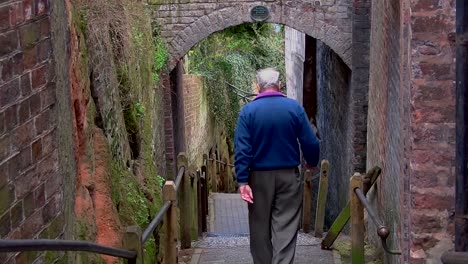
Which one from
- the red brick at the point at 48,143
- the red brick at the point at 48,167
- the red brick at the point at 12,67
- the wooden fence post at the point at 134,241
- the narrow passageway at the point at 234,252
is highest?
the red brick at the point at 12,67

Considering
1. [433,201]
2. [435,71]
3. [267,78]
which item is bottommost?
[433,201]

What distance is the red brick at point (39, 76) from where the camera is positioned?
309 centimetres

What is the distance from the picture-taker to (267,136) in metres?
5.30

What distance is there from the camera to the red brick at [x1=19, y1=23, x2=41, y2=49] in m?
2.95

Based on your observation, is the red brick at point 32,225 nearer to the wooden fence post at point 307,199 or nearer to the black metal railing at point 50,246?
the black metal railing at point 50,246

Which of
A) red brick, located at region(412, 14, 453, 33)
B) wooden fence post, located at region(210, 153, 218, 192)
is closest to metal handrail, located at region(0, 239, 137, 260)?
red brick, located at region(412, 14, 453, 33)

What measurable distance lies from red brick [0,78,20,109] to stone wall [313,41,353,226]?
8.23 meters

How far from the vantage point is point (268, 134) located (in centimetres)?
530

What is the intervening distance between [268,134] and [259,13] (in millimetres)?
5736

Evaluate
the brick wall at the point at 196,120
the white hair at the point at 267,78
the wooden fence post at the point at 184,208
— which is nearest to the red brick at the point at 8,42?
the white hair at the point at 267,78

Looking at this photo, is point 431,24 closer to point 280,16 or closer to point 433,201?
point 433,201

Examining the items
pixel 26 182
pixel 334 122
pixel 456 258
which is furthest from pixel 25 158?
pixel 334 122

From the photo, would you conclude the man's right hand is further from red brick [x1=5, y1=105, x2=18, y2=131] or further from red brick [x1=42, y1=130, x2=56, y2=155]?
red brick [x1=5, y1=105, x2=18, y2=131]

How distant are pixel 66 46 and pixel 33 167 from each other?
42.3 inches
